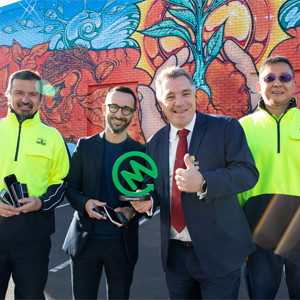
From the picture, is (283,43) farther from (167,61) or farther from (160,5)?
(160,5)

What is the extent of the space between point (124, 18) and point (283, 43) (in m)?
5.28

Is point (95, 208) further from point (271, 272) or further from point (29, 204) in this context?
point (271, 272)

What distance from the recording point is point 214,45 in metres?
7.51

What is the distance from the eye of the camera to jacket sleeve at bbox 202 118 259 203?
4.99ft

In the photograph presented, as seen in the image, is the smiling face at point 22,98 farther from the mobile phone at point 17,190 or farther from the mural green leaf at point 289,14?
the mural green leaf at point 289,14

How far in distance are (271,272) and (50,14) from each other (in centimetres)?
1106

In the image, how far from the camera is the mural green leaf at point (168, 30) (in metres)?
7.75

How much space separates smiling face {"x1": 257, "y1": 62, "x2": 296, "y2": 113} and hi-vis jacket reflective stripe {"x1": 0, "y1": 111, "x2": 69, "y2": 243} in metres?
2.04

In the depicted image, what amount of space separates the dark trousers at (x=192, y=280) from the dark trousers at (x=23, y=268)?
1.14m

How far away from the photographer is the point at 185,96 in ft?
6.06

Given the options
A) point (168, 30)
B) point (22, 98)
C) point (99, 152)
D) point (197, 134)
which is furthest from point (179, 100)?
point (168, 30)

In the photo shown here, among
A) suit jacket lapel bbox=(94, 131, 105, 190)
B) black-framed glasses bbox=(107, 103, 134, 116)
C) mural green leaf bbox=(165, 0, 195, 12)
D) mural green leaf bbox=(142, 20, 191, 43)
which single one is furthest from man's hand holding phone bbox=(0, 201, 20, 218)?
mural green leaf bbox=(165, 0, 195, 12)

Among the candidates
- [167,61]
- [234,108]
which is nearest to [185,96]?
[234,108]

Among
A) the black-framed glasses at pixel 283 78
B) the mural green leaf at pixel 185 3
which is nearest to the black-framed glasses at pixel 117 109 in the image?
the black-framed glasses at pixel 283 78
